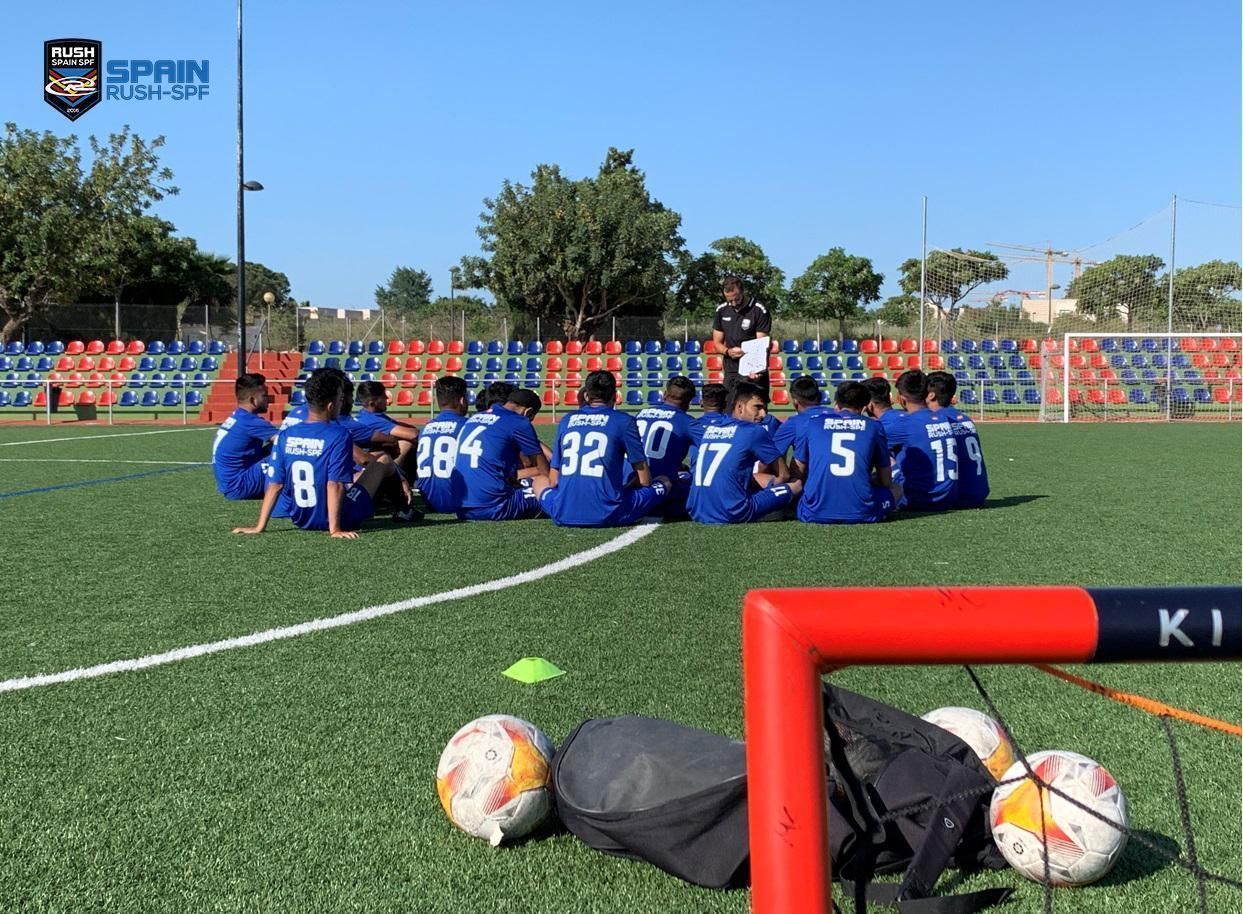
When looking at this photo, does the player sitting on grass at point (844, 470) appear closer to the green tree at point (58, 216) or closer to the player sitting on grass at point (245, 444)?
the player sitting on grass at point (245, 444)

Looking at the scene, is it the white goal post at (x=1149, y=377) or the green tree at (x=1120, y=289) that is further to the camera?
the green tree at (x=1120, y=289)

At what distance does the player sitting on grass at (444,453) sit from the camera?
8039 millimetres

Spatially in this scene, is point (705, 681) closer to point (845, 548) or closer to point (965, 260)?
point (845, 548)

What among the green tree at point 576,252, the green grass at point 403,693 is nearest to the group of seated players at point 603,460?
the green grass at point 403,693

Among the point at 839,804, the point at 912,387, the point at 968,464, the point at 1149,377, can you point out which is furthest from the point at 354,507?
the point at 1149,377

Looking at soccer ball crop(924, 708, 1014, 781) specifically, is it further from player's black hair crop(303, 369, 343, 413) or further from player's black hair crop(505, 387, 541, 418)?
player's black hair crop(505, 387, 541, 418)

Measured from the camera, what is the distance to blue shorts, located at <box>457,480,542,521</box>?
26.3 feet

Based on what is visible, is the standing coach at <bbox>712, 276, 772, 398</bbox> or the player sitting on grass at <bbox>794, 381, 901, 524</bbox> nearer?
the player sitting on grass at <bbox>794, 381, 901, 524</bbox>

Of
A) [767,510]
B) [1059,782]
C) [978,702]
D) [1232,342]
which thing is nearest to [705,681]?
[978,702]

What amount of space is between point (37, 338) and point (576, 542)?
3615 centimetres

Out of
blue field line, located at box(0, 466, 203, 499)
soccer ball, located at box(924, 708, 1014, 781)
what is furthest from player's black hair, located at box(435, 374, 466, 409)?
soccer ball, located at box(924, 708, 1014, 781)

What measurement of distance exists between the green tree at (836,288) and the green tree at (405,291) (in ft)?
288

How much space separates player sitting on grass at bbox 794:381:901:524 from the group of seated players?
1 cm

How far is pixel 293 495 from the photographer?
723cm
